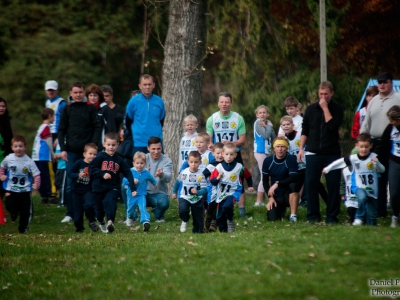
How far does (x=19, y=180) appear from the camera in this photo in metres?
14.7

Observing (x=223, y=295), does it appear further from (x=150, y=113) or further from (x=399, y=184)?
(x=150, y=113)

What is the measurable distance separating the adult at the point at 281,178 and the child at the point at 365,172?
138cm

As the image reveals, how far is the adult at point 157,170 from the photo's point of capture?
15.4 m

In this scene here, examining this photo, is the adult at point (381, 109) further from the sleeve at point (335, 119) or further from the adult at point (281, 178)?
the adult at point (281, 178)

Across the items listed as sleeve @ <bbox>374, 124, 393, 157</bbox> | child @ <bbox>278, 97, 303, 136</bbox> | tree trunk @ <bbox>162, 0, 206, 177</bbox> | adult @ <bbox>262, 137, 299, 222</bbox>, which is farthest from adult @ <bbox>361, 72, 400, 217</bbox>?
tree trunk @ <bbox>162, 0, 206, 177</bbox>

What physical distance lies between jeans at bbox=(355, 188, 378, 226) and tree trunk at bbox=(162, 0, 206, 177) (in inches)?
297

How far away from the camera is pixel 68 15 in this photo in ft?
127

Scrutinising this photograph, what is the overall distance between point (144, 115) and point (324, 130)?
12.8 ft

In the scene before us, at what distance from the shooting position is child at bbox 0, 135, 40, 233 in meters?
14.7

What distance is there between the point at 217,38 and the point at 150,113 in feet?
42.3

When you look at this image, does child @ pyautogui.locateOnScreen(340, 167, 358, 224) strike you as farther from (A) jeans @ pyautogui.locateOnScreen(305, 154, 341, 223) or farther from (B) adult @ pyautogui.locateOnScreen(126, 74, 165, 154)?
(B) adult @ pyautogui.locateOnScreen(126, 74, 165, 154)

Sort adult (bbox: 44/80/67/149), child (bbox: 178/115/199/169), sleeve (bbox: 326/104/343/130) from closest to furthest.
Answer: sleeve (bbox: 326/104/343/130), child (bbox: 178/115/199/169), adult (bbox: 44/80/67/149)

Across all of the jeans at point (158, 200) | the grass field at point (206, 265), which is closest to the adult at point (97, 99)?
the jeans at point (158, 200)

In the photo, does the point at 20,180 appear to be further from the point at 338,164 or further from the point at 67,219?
the point at 338,164
